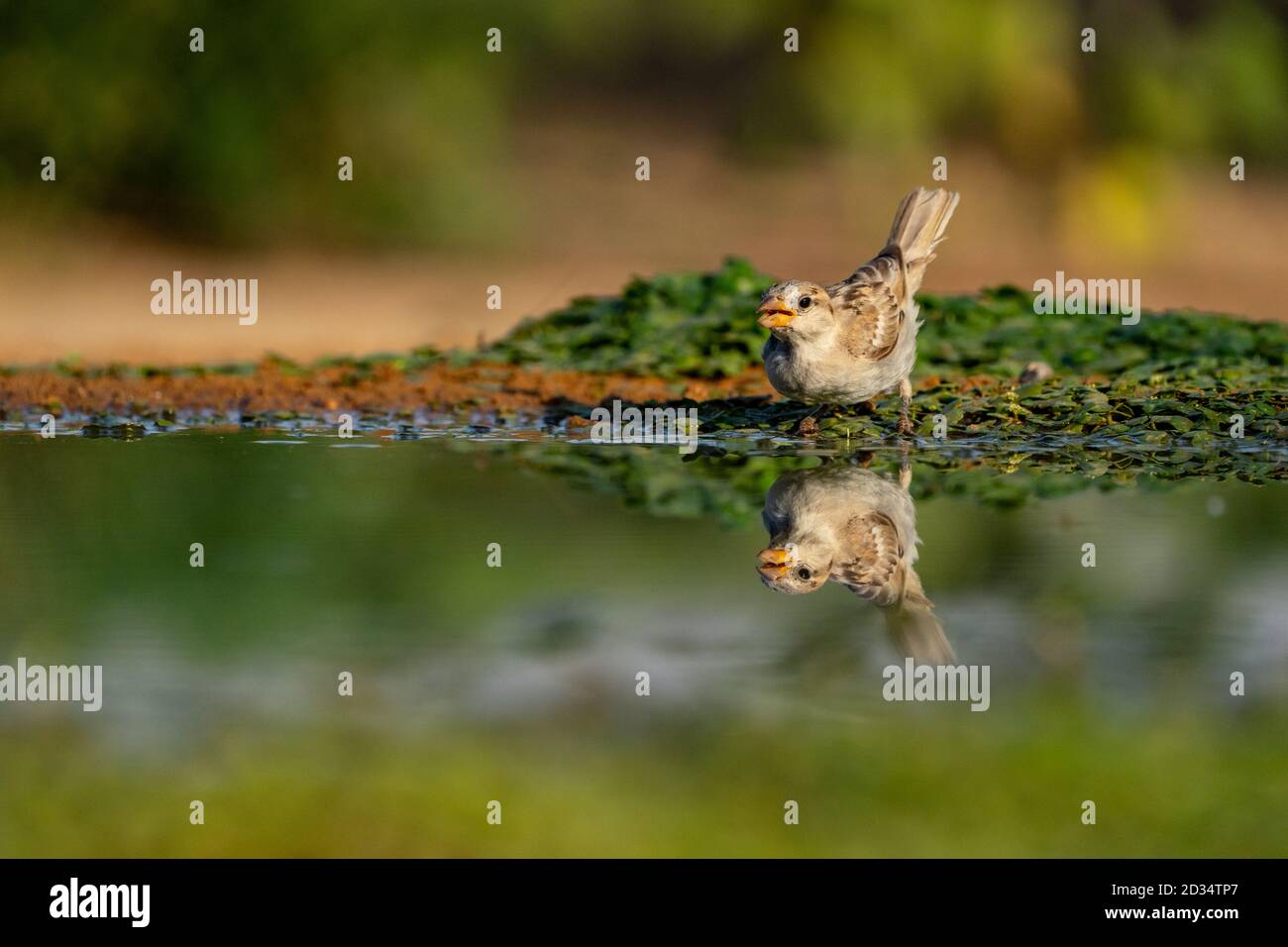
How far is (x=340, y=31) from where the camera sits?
15555 millimetres

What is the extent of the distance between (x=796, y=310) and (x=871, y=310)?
50 cm

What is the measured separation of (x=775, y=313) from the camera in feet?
28.7

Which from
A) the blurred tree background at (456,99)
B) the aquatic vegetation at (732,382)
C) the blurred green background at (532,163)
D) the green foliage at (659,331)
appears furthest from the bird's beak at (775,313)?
the blurred tree background at (456,99)

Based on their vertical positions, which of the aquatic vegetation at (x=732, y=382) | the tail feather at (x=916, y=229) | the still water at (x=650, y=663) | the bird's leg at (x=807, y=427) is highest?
the tail feather at (x=916, y=229)

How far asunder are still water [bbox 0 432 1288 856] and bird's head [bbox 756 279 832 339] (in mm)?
889

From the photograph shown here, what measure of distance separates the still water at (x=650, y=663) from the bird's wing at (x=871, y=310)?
95 centimetres

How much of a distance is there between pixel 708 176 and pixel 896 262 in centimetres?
953

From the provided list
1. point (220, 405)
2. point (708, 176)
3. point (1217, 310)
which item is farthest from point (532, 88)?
point (220, 405)

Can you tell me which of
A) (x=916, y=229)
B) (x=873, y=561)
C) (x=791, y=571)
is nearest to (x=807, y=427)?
(x=916, y=229)

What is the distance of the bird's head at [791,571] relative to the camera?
6.34m

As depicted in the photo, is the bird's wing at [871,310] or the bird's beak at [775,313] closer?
the bird's beak at [775,313]

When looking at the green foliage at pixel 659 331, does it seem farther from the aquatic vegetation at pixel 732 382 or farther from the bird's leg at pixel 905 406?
the bird's leg at pixel 905 406

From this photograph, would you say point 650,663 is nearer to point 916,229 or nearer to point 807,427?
point 807,427

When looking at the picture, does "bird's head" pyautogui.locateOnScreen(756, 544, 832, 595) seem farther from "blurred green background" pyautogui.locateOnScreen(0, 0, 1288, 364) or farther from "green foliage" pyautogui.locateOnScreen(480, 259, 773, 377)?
"blurred green background" pyautogui.locateOnScreen(0, 0, 1288, 364)
